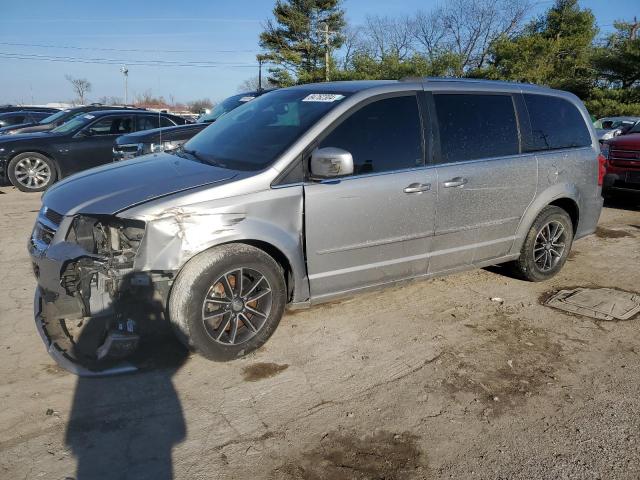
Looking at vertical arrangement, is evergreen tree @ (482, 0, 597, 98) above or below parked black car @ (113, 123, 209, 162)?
above

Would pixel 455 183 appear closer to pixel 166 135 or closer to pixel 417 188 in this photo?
pixel 417 188

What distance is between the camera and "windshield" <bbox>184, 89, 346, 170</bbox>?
12.1 ft

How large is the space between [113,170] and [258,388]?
1.97 meters

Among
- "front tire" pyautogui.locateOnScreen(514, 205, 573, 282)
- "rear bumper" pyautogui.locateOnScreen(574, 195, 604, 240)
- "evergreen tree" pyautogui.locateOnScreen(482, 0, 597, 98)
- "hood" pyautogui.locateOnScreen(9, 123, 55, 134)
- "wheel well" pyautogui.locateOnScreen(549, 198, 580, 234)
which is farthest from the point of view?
"evergreen tree" pyautogui.locateOnScreen(482, 0, 597, 98)

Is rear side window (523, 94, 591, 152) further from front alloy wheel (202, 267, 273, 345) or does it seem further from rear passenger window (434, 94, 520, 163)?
front alloy wheel (202, 267, 273, 345)

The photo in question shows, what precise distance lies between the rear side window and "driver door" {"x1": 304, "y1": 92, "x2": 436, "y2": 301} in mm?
1378

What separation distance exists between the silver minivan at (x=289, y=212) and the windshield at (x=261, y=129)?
17mm

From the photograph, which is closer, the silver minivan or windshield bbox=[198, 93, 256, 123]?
the silver minivan

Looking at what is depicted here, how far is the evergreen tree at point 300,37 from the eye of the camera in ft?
111

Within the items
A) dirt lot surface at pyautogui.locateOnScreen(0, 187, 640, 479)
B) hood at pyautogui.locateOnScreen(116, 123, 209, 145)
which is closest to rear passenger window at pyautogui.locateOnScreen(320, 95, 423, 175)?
dirt lot surface at pyautogui.locateOnScreen(0, 187, 640, 479)

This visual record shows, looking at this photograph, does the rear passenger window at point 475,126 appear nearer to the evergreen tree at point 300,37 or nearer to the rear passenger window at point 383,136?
the rear passenger window at point 383,136

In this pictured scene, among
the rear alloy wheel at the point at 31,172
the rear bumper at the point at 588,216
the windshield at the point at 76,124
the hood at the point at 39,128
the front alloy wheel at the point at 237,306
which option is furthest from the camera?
the hood at the point at 39,128

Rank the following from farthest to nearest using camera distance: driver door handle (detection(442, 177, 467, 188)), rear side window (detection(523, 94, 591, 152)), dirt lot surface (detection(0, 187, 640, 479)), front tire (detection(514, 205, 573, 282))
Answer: front tire (detection(514, 205, 573, 282)) → rear side window (detection(523, 94, 591, 152)) → driver door handle (detection(442, 177, 467, 188)) → dirt lot surface (detection(0, 187, 640, 479))

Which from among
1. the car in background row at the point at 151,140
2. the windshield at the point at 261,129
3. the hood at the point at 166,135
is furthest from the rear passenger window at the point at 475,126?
the hood at the point at 166,135
